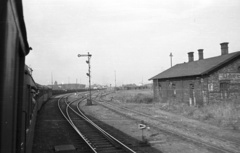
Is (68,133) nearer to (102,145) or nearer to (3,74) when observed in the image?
(102,145)

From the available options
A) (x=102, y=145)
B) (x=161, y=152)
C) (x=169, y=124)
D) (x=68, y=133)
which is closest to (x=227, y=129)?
(x=169, y=124)

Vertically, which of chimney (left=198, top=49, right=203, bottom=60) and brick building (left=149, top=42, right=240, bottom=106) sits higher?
Answer: chimney (left=198, top=49, right=203, bottom=60)

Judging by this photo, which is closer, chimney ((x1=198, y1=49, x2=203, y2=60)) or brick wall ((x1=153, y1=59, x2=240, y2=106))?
brick wall ((x1=153, y1=59, x2=240, y2=106))

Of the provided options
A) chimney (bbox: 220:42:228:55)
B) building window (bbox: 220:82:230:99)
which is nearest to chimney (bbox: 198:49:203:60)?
chimney (bbox: 220:42:228:55)

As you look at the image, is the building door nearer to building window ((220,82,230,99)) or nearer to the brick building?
the brick building

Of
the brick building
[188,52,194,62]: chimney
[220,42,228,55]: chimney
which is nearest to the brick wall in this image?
the brick building

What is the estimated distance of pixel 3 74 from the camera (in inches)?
71.8

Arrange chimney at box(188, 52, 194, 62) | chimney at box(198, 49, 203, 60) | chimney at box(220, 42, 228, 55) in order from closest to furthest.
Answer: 1. chimney at box(220, 42, 228, 55)
2. chimney at box(198, 49, 203, 60)
3. chimney at box(188, 52, 194, 62)

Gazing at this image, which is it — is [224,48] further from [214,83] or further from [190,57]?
[214,83]

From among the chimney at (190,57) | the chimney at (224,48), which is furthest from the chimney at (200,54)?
the chimney at (224,48)

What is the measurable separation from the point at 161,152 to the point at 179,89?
17322mm

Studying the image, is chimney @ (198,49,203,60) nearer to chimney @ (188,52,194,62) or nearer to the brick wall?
chimney @ (188,52,194,62)

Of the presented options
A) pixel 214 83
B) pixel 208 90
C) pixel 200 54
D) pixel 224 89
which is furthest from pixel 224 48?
pixel 208 90

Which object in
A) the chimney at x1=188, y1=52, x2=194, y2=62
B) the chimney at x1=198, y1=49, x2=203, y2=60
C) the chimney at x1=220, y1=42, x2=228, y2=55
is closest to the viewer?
the chimney at x1=220, y1=42, x2=228, y2=55
